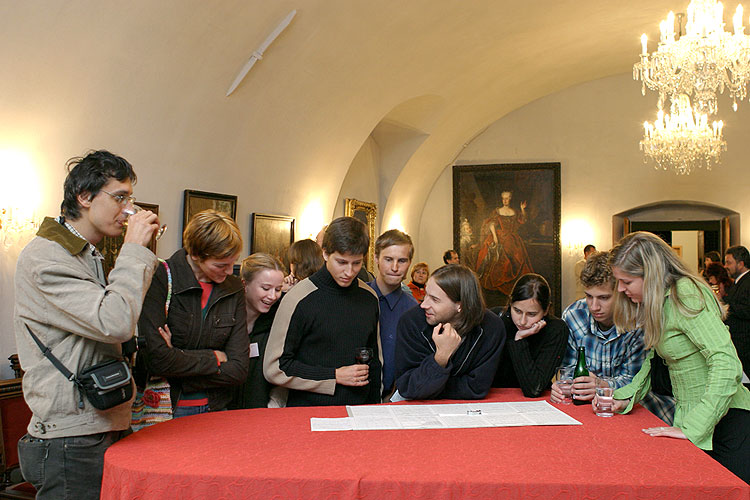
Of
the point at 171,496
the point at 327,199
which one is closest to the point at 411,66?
the point at 327,199

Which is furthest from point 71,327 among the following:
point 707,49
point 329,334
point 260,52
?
point 707,49

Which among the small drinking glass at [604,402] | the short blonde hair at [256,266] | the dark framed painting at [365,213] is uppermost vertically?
the dark framed painting at [365,213]

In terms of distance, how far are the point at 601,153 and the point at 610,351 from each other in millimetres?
12723

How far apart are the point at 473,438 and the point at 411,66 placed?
8.74m

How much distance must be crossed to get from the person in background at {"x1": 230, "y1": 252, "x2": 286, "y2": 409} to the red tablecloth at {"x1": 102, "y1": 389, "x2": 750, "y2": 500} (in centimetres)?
66

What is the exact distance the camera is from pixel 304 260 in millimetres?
4418

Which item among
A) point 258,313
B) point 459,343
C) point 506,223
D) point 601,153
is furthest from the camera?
point 506,223

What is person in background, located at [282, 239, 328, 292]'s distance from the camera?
440 cm

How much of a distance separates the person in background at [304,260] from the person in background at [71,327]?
1.94 meters

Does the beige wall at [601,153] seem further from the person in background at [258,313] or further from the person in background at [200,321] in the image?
the person in background at [200,321]

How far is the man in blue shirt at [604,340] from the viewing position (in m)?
3.45

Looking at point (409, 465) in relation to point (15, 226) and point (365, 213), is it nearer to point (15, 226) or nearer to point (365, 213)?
point (15, 226)

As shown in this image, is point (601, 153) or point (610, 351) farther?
point (601, 153)

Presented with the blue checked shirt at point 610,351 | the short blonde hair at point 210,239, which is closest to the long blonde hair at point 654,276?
the blue checked shirt at point 610,351
